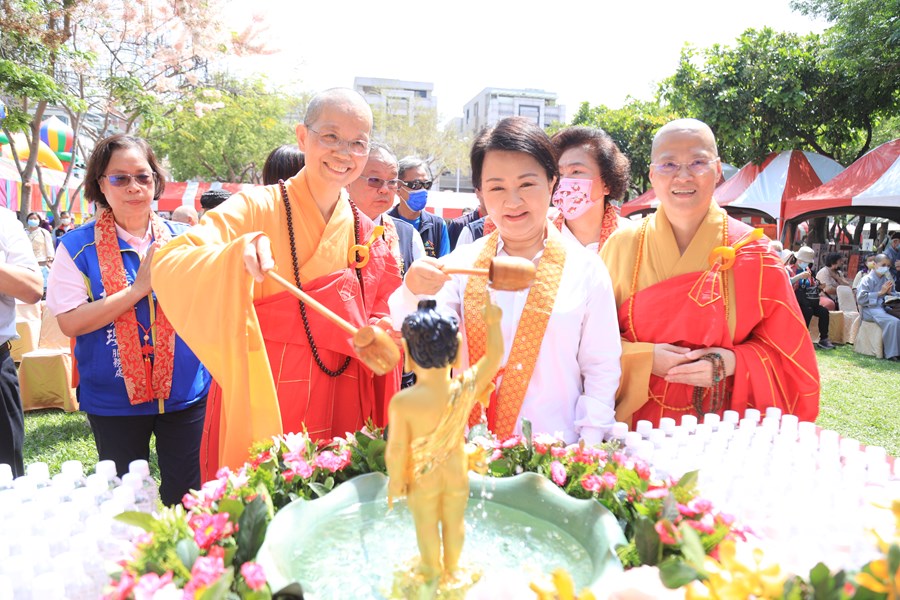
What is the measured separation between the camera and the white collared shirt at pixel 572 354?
2.10 metres

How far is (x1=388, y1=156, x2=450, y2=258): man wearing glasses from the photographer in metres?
4.62

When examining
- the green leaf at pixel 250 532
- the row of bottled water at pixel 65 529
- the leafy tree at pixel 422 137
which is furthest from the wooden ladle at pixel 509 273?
the leafy tree at pixel 422 137

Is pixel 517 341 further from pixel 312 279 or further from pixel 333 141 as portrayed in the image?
pixel 333 141

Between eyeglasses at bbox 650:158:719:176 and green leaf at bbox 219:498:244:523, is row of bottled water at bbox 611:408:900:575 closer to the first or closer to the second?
eyeglasses at bbox 650:158:719:176

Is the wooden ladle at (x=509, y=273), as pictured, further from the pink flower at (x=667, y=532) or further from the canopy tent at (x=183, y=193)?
the canopy tent at (x=183, y=193)

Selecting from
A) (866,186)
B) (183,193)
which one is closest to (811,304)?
(866,186)

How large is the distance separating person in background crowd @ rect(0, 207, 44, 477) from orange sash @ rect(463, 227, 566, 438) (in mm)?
2153

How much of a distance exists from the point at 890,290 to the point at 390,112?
32944 millimetres

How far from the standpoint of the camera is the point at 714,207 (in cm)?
254

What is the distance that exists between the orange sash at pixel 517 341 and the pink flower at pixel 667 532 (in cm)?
88

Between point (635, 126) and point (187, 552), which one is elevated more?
point (635, 126)

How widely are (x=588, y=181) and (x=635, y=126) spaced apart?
70.4 ft

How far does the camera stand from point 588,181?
3.28m

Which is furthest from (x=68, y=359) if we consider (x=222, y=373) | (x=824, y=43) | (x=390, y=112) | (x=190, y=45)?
(x=390, y=112)
